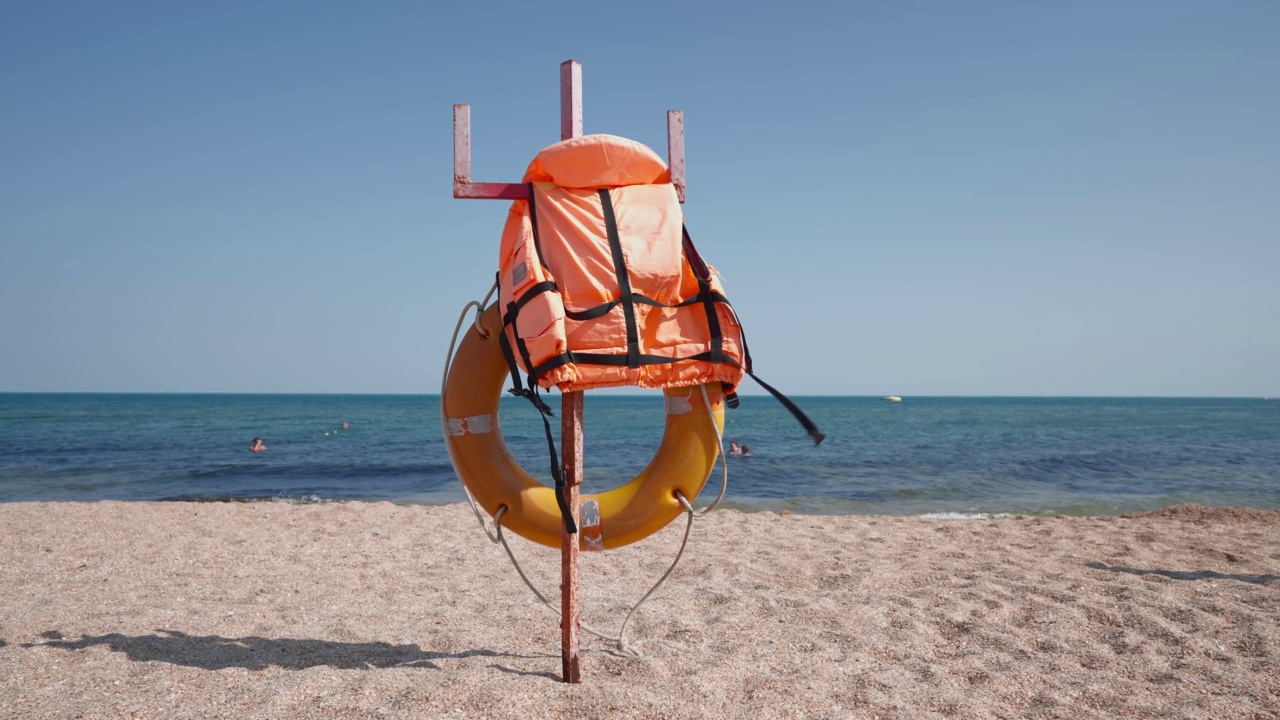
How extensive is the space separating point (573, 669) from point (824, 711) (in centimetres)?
98

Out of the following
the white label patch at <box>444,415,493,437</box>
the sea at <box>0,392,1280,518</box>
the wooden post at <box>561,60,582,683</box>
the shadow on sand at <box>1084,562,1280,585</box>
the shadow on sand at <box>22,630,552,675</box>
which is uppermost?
the white label patch at <box>444,415,493,437</box>

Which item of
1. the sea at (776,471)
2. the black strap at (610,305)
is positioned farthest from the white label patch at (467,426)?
the sea at (776,471)

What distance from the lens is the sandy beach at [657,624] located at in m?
2.63

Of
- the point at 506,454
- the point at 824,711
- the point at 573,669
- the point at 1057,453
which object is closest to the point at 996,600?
the point at 824,711

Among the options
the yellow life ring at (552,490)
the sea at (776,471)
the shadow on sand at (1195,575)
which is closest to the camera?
the yellow life ring at (552,490)

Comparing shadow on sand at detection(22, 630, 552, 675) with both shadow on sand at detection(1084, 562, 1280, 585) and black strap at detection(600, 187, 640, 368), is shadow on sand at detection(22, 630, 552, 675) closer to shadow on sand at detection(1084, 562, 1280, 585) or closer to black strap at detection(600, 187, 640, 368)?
black strap at detection(600, 187, 640, 368)

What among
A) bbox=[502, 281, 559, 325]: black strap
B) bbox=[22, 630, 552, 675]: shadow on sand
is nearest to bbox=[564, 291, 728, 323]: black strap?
bbox=[502, 281, 559, 325]: black strap

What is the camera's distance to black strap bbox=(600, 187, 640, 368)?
104 inches

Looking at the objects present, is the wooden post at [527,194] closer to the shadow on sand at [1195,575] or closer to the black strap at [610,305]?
→ the black strap at [610,305]

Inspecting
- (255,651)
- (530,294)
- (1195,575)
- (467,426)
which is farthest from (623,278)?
(1195,575)

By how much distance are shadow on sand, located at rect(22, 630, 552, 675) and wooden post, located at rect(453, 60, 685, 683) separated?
0.43 m

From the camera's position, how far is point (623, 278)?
269 cm

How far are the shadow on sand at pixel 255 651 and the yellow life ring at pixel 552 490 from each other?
71cm

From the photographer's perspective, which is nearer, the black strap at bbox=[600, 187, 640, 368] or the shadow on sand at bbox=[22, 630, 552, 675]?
the black strap at bbox=[600, 187, 640, 368]
